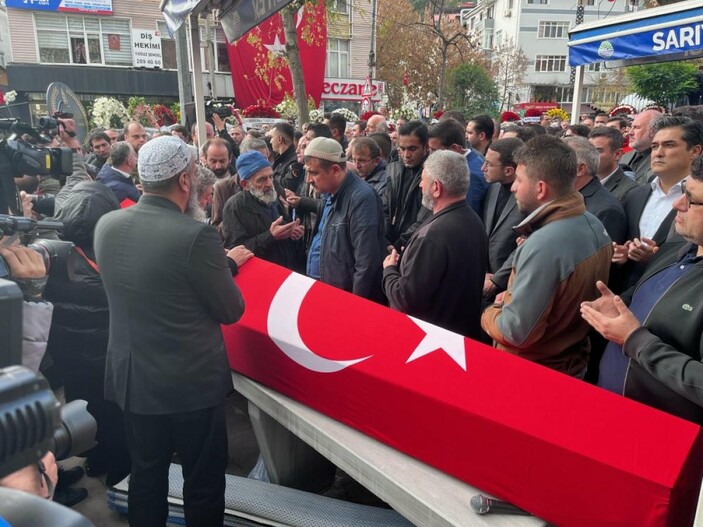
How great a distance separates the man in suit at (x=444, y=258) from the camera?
105 inches

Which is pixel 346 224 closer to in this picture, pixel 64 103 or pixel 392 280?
→ pixel 392 280

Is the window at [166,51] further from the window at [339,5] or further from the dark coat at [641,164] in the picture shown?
the dark coat at [641,164]

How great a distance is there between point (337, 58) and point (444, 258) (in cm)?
2804

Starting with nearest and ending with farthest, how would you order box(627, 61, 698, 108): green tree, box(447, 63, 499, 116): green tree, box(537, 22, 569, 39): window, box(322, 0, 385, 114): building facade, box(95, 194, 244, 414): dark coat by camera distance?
1. box(95, 194, 244, 414): dark coat
2. box(627, 61, 698, 108): green tree
3. box(322, 0, 385, 114): building facade
4. box(447, 63, 499, 116): green tree
5. box(537, 22, 569, 39): window

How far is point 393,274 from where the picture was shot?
114 inches

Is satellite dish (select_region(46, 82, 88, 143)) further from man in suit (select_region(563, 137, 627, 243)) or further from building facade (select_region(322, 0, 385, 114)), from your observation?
building facade (select_region(322, 0, 385, 114))

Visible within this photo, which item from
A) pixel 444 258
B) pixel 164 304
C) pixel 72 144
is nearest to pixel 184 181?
pixel 164 304

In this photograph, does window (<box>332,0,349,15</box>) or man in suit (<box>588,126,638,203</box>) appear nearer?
man in suit (<box>588,126,638,203</box>)

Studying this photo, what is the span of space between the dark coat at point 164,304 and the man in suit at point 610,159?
297 cm

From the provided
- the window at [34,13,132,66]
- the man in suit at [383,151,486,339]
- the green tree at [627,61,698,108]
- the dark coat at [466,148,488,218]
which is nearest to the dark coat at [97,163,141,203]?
the man in suit at [383,151,486,339]

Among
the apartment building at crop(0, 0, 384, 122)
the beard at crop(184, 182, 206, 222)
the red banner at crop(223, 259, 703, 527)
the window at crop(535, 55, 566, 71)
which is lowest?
the red banner at crop(223, 259, 703, 527)

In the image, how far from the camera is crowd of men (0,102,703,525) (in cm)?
197

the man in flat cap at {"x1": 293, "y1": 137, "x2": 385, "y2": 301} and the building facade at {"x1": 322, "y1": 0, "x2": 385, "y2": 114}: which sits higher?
the building facade at {"x1": 322, "y1": 0, "x2": 385, "y2": 114}

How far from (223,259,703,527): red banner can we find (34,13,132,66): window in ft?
85.4
